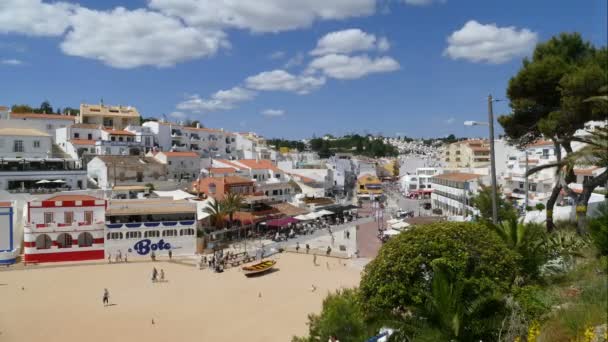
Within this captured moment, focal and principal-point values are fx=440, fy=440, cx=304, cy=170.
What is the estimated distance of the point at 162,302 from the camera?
77.7 ft

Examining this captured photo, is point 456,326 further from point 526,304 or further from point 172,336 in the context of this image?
point 172,336

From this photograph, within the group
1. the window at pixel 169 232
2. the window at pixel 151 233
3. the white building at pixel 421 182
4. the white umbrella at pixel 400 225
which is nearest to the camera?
the window at pixel 151 233

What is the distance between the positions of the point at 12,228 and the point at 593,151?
35698 millimetres

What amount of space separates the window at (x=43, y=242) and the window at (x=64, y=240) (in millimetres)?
536

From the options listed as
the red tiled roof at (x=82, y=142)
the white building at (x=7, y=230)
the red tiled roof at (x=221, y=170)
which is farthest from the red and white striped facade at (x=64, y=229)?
the red tiled roof at (x=82, y=142)

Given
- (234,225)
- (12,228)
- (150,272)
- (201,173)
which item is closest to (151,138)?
(201,173)

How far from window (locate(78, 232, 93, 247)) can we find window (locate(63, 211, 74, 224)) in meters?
1.25

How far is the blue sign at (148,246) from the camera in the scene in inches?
1325

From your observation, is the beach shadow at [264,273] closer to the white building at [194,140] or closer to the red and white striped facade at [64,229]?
the red and white striped facade at [64,229]

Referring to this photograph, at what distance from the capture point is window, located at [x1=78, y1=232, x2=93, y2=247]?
108ft

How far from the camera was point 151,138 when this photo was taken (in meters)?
67.0

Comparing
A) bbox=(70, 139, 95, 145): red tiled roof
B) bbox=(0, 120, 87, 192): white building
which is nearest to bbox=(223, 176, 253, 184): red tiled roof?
bbox=(0, 120, 87, 192): white building

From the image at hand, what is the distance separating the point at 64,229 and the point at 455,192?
3947 centimetres

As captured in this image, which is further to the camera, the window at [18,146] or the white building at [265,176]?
the white building at [265,176]
